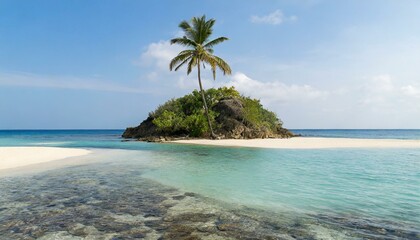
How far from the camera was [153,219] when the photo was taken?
4.92m

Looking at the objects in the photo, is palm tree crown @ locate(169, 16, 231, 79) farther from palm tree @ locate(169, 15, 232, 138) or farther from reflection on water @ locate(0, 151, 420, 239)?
reflection on water @ locate(0, 151, 420, 239)

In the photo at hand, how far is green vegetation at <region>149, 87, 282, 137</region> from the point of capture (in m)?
34.0

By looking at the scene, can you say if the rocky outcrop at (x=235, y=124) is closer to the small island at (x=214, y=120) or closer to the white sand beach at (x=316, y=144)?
the small island at (x=214, y=120)

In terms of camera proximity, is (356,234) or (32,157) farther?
(32,157)

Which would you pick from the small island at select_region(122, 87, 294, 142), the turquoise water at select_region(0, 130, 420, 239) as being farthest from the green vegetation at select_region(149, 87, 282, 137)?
the turquoise water at select_region(0, 130, 420, 239)

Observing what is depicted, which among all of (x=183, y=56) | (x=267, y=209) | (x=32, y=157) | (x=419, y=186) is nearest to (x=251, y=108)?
(x=183, y=56)

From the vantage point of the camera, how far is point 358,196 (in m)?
6.50

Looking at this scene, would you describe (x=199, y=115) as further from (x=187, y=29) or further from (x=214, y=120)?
(x=187, y=29)

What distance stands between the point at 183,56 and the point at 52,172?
69.0 feet

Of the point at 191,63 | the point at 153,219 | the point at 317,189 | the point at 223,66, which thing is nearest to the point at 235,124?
the point at 223,66

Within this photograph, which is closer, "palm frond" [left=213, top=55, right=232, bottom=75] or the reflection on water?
the reflection on water

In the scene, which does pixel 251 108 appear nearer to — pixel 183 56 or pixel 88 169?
pixel 183 56

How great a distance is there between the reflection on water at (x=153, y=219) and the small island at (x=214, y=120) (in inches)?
968

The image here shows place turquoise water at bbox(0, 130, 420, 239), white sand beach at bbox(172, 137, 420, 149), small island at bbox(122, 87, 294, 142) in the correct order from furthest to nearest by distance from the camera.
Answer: small island at bbox(122, 87, 294, 142), white sand beach at bbox(172, 137, 420, 149), turquoise water at bbox(0, 130, 420, 239)
